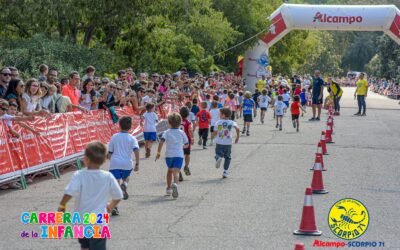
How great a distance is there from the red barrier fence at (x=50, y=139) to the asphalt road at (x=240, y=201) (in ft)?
1.31

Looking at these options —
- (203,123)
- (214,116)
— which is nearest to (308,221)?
(203,123)

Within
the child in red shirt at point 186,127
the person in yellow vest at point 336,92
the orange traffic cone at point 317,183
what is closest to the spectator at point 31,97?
the child in red shirt at point 186,127

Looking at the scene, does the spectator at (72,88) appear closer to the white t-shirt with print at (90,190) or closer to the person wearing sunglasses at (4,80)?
the person wearing sunglasses at (4,80)

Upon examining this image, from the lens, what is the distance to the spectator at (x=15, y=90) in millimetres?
14875

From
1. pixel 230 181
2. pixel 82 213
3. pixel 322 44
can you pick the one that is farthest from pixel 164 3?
pixel 322 44

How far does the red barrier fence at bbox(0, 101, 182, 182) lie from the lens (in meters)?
13.9

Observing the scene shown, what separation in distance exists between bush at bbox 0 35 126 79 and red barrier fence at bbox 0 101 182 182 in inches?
180

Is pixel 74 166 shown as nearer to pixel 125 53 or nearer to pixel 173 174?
pixel 173 174

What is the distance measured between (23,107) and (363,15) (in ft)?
101

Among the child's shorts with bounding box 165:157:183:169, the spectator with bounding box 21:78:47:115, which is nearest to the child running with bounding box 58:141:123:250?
the child's shorts with bounding box 165:157:183:169

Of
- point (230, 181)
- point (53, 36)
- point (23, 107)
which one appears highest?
point (53, 36)

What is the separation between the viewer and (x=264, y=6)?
49.2 m

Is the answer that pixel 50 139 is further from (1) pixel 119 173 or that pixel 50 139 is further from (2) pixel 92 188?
(2) pixel 92 188

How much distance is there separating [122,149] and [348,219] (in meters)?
3.22
